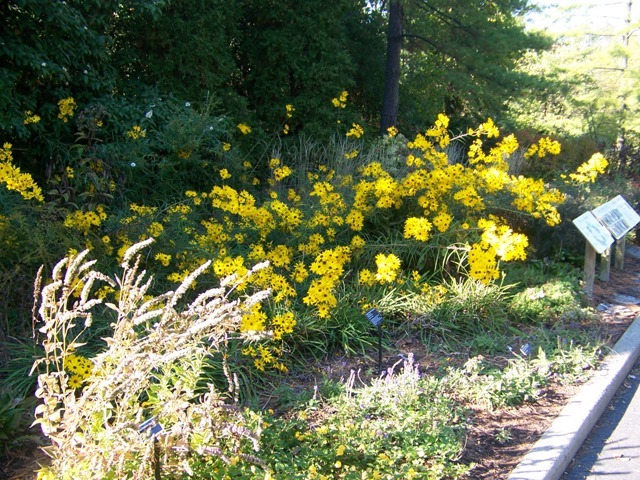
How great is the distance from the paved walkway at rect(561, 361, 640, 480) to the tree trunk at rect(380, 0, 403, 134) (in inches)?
278

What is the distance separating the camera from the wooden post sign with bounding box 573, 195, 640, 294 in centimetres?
571

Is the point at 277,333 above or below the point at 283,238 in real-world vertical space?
below

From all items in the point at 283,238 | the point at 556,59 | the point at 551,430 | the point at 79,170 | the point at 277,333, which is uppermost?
the point at 556,59

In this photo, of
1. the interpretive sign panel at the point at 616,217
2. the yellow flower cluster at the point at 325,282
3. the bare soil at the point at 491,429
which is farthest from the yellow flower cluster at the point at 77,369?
the interpretive sign panel at the point at 616,217

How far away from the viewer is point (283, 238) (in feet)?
17.4

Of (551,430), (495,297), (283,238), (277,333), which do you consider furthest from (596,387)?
(283,238)

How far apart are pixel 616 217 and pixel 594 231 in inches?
27.8

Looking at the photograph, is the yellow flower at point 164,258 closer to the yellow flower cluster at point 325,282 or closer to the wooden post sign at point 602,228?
the yellow flower cluster at point 325,282

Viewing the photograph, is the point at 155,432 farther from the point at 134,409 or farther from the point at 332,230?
the point at 332,230

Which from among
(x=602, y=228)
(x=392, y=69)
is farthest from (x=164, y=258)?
(x=392, y=69)

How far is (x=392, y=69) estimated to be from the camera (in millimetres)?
10375

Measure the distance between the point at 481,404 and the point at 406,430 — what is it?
83cm

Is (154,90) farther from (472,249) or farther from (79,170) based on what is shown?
(472,249)

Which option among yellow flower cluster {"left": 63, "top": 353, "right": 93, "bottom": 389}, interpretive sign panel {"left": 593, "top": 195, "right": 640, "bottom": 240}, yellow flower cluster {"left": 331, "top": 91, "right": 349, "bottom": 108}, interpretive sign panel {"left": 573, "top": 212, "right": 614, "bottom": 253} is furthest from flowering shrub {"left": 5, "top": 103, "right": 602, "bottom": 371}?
yellow flower cluster {"left": 331, "top": 91, "right": 349, "bottom": 108}
